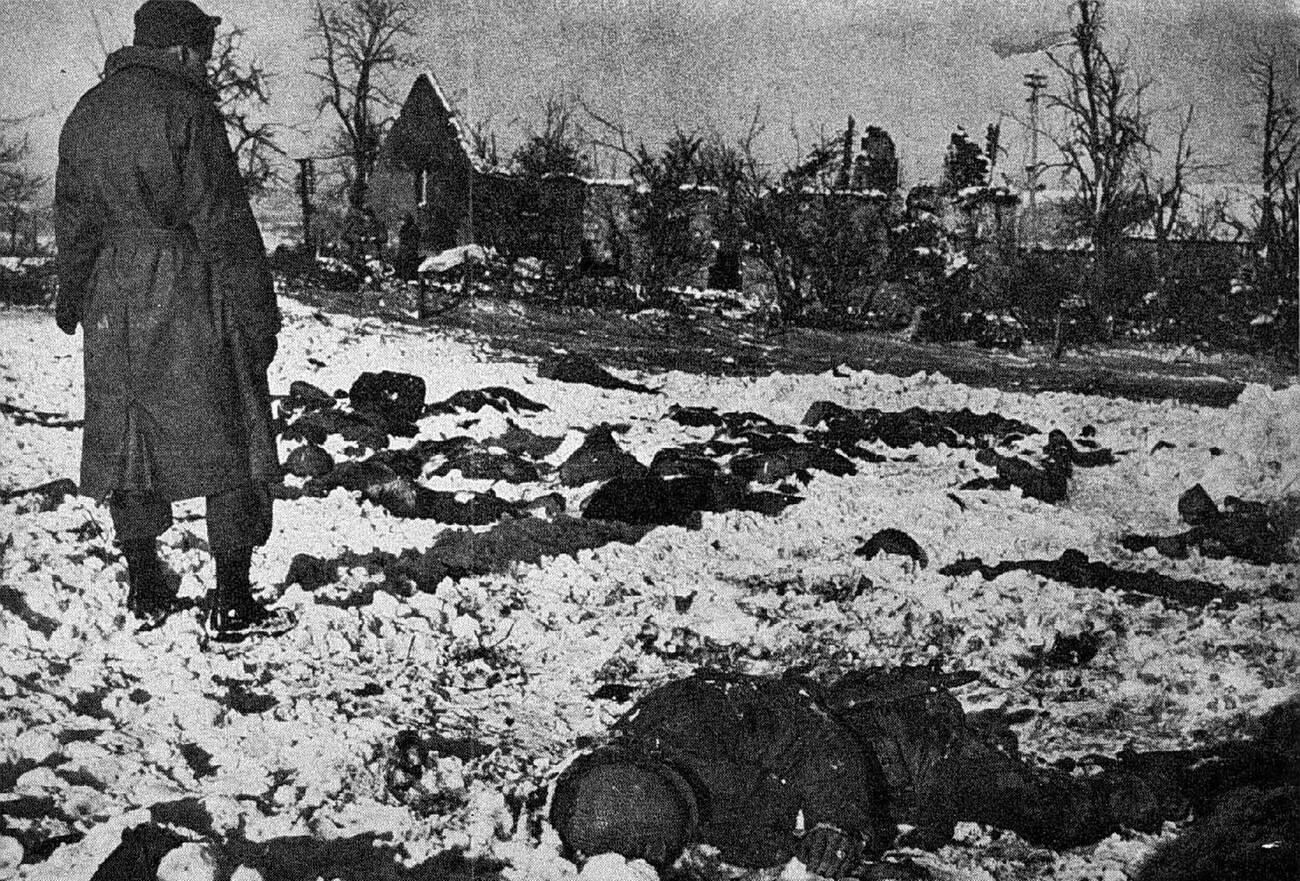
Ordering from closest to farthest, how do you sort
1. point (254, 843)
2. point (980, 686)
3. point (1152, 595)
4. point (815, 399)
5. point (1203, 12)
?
point (254, 843), point (980, 686), point (1152, 595), point (1203, 12), point (815, 399)

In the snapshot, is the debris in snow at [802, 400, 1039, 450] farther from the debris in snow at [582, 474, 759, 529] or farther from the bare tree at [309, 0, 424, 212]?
the bare tree at [309, 0, 424, 212]

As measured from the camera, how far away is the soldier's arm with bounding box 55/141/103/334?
9.10 feet

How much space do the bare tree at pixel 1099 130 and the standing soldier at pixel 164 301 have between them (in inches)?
113

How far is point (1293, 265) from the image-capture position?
3678 mm

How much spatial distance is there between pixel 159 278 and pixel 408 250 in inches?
42.1

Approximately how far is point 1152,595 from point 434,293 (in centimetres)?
275

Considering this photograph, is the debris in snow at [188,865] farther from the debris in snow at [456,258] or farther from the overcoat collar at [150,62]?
the debris in snow at [456,258]

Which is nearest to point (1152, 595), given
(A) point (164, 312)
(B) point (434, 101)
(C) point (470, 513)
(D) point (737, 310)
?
(D) point (737, 310)

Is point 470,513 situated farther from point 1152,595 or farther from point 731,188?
point 1152,595

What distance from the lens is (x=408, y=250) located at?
371 cm

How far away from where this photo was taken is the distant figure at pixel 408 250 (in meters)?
3.65

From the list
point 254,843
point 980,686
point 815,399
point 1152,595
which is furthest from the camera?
point 815,399

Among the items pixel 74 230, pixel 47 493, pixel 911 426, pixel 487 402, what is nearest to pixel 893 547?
pixel 911 426

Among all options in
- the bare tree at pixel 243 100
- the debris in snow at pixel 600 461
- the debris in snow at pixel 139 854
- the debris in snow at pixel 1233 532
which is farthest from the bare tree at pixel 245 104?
the debris in snow at pixel 1233 532
